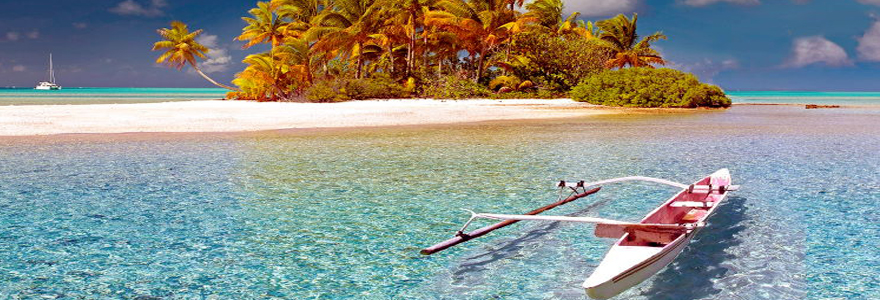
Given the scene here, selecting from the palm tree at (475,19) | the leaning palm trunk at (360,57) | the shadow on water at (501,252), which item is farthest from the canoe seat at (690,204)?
the leaning palm trunk at (360,57)

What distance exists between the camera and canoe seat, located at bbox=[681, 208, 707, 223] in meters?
7.12

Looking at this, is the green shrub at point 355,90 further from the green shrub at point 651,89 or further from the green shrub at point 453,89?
the green shrub at point 651,89

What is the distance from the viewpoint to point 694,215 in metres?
7.40

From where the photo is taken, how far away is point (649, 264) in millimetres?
5250

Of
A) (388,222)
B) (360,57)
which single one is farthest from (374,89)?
(388,222)

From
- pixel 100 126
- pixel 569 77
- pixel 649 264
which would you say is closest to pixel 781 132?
pixel 649 264

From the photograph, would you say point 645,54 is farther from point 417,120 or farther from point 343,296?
point 343,296

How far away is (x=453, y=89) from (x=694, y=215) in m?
36.8

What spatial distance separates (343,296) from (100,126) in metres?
20.5

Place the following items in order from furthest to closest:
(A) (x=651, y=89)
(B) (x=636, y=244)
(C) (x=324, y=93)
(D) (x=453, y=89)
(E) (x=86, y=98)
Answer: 1. (E) (x=86, y=98)
2. (D) (x=453, y=89)
3. (A) (x=651, y=89)
4. (C) (x=324, y=93)
5. (B) (x=636, y=244)

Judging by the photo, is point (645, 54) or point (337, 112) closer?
point (337, 112)

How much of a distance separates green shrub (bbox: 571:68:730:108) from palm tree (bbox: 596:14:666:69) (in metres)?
10.8

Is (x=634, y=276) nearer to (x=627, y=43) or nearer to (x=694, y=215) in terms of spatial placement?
(x=694, y=215)

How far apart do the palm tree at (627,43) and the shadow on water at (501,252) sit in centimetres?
4724
